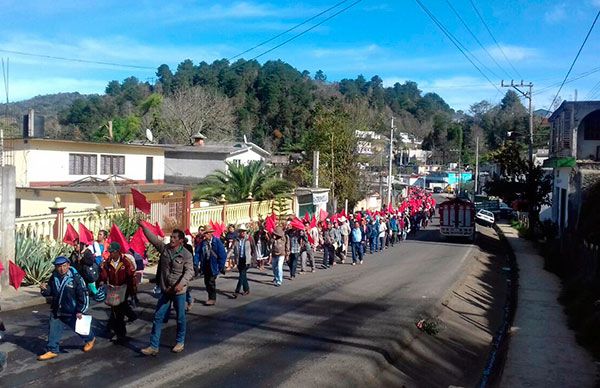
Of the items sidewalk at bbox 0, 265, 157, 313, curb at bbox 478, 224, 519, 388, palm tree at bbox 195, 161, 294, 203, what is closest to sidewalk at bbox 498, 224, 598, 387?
curb at bbox 478, 224, 519, 388

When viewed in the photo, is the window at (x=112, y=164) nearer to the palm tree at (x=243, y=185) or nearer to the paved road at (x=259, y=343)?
the palm tree at (x=243, y=185)

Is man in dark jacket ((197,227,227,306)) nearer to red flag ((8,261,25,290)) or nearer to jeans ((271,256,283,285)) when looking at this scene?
jeans ((271,256,283,285))

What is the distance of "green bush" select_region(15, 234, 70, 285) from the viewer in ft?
44.4

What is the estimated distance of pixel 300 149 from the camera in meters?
50.4

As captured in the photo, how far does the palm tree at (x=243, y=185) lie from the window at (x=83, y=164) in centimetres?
484

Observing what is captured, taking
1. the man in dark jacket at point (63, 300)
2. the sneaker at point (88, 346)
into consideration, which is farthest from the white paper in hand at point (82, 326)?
the sneaker at point (88, 346)

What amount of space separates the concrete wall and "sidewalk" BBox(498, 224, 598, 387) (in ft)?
33.3

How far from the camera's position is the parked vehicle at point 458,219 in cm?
3397

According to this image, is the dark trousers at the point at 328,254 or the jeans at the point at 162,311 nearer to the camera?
the jeans at the point at 162,311

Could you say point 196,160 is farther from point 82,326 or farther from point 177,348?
point 82,326

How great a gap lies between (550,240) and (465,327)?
65.2 ft

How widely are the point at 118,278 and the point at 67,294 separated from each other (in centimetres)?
120

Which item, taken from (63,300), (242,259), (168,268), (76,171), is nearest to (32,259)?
(242,259)

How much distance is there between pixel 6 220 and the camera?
42.9ft
